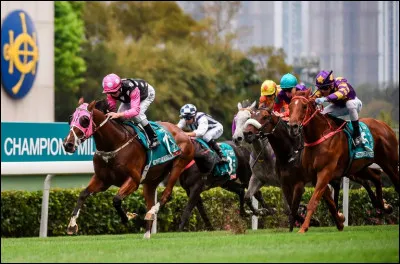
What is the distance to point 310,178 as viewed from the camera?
47.2ft

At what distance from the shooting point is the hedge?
1653 centimetres

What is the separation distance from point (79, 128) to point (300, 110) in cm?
214

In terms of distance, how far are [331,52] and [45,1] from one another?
3985 centimetres

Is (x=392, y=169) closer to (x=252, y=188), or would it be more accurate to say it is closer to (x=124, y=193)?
(x=252, y=188)

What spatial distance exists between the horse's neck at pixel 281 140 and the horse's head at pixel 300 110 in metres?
0.63

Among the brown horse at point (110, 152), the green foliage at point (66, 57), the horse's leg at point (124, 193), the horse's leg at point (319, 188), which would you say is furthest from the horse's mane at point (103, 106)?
the green foliage at point (66, 57)

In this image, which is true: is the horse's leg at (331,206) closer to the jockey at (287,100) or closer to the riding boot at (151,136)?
the jockey at (287,100)

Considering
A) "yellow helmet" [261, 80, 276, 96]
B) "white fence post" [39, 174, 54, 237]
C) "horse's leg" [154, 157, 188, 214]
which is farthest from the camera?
"white fence post" [39, 174, 54, 237]

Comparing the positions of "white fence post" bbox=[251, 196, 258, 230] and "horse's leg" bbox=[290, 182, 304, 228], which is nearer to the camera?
"horse's leg" bbox=[290, 182, 304, 228]

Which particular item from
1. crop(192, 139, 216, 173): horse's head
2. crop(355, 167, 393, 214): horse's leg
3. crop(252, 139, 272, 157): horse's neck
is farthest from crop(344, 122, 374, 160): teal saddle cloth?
crop(192, 139, 216, 173): horse's head

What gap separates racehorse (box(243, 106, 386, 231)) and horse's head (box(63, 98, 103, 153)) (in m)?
1.68

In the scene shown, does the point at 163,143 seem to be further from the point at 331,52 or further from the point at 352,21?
the point at 331,52

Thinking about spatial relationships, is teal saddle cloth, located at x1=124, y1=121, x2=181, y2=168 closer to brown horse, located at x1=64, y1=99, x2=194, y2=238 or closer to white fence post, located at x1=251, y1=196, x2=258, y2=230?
brown horse, located at x1=64, y1=99, x2=194, y2=238

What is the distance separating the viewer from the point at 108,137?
1412 centimetres
